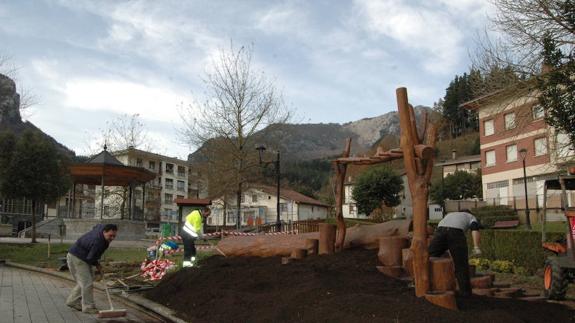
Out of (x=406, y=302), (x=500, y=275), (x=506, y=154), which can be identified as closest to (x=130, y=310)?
(x=406, y=302)

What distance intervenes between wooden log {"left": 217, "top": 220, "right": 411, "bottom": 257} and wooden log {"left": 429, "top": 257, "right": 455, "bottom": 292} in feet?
11.9

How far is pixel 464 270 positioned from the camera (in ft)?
22.4

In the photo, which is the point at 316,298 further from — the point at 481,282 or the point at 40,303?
the point at 40,303

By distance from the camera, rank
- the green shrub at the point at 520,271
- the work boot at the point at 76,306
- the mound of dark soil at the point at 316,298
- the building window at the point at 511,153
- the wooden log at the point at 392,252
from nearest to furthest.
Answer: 1. the mound of dark soil at the point at 316,298
2. the work boot at the point at 76,306
3. the wooden log at the point at 392,252
4. the green shrub at the point at 520,271
5. the building window at the point at 511,153

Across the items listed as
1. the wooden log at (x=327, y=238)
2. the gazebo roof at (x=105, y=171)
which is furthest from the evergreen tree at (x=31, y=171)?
the wooden log at (x=327, y=238)

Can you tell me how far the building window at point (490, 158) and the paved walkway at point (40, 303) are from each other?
122 ft

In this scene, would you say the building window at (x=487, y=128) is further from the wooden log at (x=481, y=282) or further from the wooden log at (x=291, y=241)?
the wooden log at (x=481, y=282)

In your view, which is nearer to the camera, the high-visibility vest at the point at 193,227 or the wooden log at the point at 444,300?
the wooden log at the point at 444,300

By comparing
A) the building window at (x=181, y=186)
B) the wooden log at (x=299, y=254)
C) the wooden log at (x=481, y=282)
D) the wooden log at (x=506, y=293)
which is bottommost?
the wooden log at (x=506, y=293)

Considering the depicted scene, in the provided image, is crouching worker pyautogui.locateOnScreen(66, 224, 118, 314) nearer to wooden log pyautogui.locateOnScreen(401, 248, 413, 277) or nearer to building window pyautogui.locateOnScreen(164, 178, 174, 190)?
wooden log pyautogui.locateOnScreen(401, 248, 413, 277)

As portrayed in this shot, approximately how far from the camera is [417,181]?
5.83 metres

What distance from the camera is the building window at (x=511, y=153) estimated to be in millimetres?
38562

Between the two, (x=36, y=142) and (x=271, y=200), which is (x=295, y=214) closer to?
(x=271, y=200)

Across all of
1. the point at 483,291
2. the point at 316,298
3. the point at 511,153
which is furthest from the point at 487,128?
the point at 316,298
